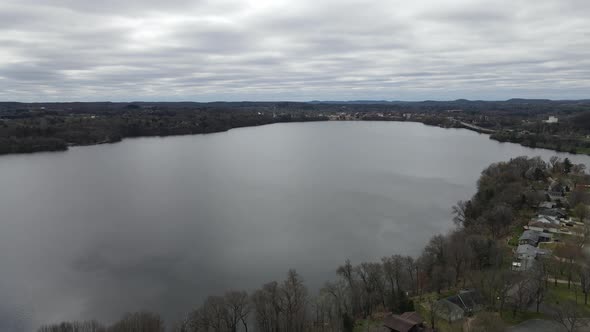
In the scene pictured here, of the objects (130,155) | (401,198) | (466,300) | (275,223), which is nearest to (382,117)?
(130,155)

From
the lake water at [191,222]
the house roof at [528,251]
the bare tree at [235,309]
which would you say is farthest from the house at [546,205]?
the bare tree at [235,309]

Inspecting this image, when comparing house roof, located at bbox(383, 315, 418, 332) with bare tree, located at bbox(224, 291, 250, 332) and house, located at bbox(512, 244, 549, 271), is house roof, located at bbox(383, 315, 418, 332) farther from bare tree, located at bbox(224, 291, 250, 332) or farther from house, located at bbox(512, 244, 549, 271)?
house, located at bbox(512, 244, 549, 271)

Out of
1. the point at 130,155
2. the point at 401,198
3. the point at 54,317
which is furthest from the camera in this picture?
the point at 130,155

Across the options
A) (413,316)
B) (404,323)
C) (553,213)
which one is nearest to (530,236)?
(553,213)

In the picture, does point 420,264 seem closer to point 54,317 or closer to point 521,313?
point 521,313

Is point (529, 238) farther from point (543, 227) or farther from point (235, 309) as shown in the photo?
point (235, 309)

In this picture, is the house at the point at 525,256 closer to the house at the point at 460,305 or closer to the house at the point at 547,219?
the house at the point at 460,305

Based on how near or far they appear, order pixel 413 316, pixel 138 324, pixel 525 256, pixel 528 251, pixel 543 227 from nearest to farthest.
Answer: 1. pixel 138 324
2. pixel 413 316
3. pixel 525 256
4. pixel 528 251
5. pixel 543 227
